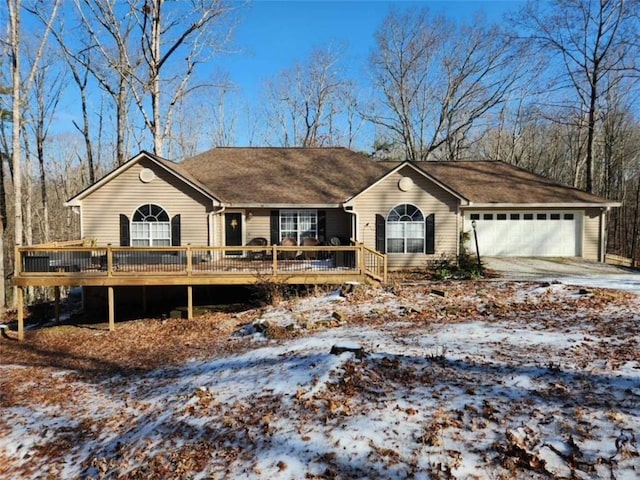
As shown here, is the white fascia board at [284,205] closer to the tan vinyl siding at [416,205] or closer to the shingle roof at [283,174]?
the shingle roof at [283,174]

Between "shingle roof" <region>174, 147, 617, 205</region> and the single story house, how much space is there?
0.24 feet

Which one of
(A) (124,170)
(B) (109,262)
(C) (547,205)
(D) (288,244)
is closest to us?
(B) (109,262)

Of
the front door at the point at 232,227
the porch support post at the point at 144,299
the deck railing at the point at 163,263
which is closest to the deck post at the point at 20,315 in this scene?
the deck railing at the point at 163,263

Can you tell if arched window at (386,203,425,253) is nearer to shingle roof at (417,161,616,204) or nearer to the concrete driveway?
shingle roof at (417,161,616,204)

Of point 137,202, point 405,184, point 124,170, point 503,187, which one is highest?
point 124,170

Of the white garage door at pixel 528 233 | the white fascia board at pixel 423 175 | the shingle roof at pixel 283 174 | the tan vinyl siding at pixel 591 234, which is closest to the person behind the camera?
the white fascia board at pixel 423 175

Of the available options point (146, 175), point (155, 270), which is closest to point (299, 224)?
point (146, 175)

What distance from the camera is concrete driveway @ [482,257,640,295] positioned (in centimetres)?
1151

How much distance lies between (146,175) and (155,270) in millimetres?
4642

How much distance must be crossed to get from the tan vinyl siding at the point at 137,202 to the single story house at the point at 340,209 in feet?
0.12

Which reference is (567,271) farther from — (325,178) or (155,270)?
(155,270)

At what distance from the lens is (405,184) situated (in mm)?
14758

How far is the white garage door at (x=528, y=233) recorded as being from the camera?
54.6 ft

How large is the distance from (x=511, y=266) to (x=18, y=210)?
18834mm
